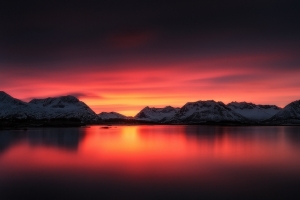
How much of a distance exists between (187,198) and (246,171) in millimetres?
10509

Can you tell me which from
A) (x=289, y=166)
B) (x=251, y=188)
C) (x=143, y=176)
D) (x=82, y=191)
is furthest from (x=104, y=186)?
(x=289, y=166)

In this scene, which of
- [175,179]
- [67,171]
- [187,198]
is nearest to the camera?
[187,198]

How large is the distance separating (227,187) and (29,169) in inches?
646

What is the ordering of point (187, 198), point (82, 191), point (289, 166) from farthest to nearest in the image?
point (289, 166) < point (82, 191) < point (187, 198)

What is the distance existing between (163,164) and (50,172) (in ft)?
34.5

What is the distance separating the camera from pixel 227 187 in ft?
60.1

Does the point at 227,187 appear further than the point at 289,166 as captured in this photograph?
No

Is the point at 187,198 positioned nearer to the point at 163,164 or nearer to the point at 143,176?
the point at 143,176

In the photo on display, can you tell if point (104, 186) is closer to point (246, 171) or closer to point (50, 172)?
point (50, 172)

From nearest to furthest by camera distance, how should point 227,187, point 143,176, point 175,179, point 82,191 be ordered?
point 82,191, point 227,187, point 175,179, point 143,176

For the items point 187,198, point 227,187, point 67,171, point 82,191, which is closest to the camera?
point 187,198

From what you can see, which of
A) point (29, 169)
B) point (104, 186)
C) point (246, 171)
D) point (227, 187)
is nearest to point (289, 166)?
point (246, 171)

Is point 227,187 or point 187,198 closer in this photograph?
point 187,198

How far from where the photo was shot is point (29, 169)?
25.0 m
